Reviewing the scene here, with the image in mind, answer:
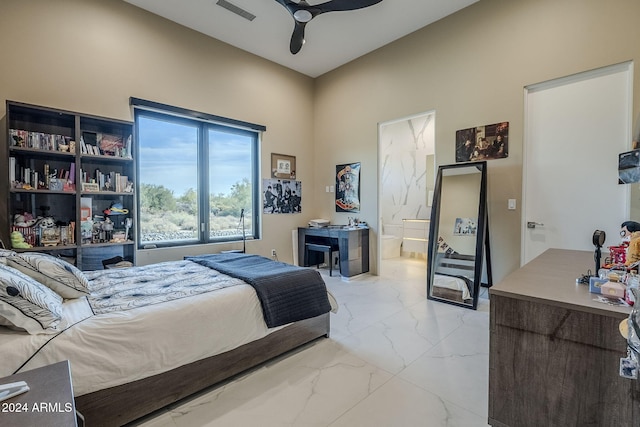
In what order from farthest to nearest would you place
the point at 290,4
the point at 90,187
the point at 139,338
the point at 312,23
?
the point at 312,23, the point at 90,187, the point at 290,4, the point at 139,338

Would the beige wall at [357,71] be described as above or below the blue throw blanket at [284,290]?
above

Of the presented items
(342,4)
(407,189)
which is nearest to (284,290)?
(342,4)

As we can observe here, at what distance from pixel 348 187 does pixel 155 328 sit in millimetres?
3955

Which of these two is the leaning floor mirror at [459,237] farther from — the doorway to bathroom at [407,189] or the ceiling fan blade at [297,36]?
the ceiling fan blade at [297,36]

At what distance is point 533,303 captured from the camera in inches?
51.3

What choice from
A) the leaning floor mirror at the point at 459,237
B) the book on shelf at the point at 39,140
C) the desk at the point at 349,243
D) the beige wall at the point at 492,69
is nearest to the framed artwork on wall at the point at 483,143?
the beige wall at the point at 492,69

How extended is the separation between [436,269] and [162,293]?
3070 mm

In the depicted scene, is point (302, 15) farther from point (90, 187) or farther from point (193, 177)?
point (90, 187)

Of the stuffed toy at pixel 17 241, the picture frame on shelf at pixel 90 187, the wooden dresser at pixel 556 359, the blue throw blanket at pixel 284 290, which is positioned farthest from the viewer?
the picture frame on shelf at pixel 90 187

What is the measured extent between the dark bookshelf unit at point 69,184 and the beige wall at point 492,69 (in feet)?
11.3

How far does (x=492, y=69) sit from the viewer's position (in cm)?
353

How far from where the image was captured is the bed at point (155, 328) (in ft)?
4.61

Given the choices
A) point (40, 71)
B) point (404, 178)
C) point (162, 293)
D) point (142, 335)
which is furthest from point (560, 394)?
point (404, 178)

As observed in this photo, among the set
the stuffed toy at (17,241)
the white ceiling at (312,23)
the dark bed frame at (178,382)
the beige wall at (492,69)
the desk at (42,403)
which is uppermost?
the white ceiling at (312,23)
